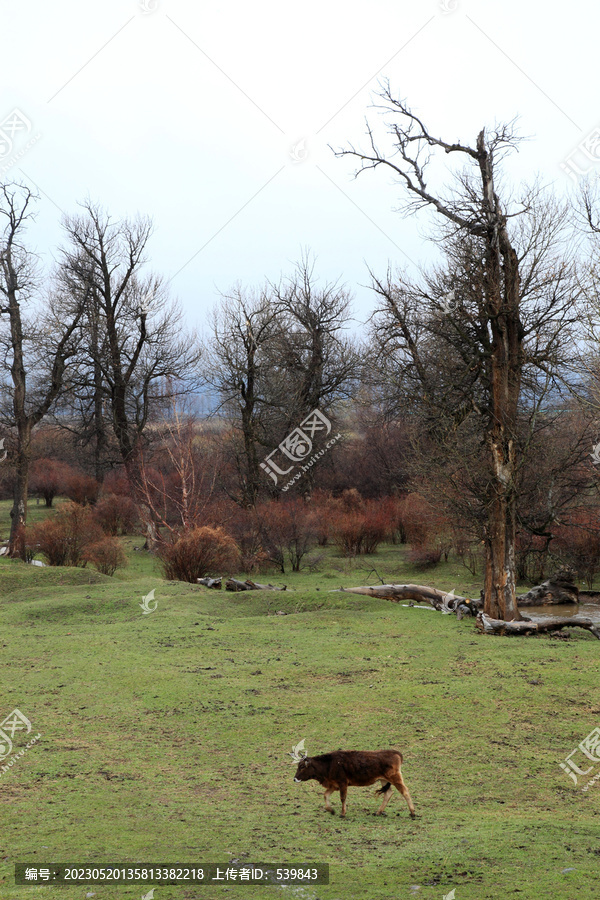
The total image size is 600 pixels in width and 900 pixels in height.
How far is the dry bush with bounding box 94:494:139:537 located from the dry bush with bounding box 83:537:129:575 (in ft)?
27.1

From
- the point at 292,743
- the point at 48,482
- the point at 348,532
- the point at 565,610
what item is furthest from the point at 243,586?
the point at 48,482

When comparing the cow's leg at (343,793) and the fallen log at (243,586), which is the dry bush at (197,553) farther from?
the cow's leg at (343,793)

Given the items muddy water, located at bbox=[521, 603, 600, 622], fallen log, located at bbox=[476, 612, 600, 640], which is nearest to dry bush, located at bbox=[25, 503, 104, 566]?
muddy water, located at bbox=[521, 603, 600, 622]

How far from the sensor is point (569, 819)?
5.51 metres

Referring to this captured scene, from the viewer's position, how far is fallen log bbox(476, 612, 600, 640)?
12.9 metres

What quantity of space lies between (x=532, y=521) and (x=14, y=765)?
1077 centimetres

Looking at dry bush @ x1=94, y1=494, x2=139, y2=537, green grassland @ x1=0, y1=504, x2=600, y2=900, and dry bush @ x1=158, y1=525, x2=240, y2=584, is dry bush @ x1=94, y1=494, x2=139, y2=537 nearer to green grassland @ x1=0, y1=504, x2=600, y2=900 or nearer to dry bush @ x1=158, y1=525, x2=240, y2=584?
dry bush @ x1=158, y1=525, x2=240, y2=584

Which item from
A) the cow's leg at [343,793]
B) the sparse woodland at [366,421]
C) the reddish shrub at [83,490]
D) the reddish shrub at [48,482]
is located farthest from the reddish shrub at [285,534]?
the reddish shrub at [48,482]

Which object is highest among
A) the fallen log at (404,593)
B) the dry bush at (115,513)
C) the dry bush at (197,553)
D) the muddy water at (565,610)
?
the dry bush at (115,513)

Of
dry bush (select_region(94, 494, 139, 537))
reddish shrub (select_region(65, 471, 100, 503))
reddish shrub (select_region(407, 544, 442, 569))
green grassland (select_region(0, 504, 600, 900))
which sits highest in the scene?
reddish shrub (select_region(65, 471, 100, 503))

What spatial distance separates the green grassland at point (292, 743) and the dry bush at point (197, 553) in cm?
393

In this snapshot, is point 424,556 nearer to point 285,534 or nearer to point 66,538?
point 285,534

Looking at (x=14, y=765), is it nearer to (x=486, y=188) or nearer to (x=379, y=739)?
(x=379, y=739)

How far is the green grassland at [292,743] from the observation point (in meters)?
4.55
